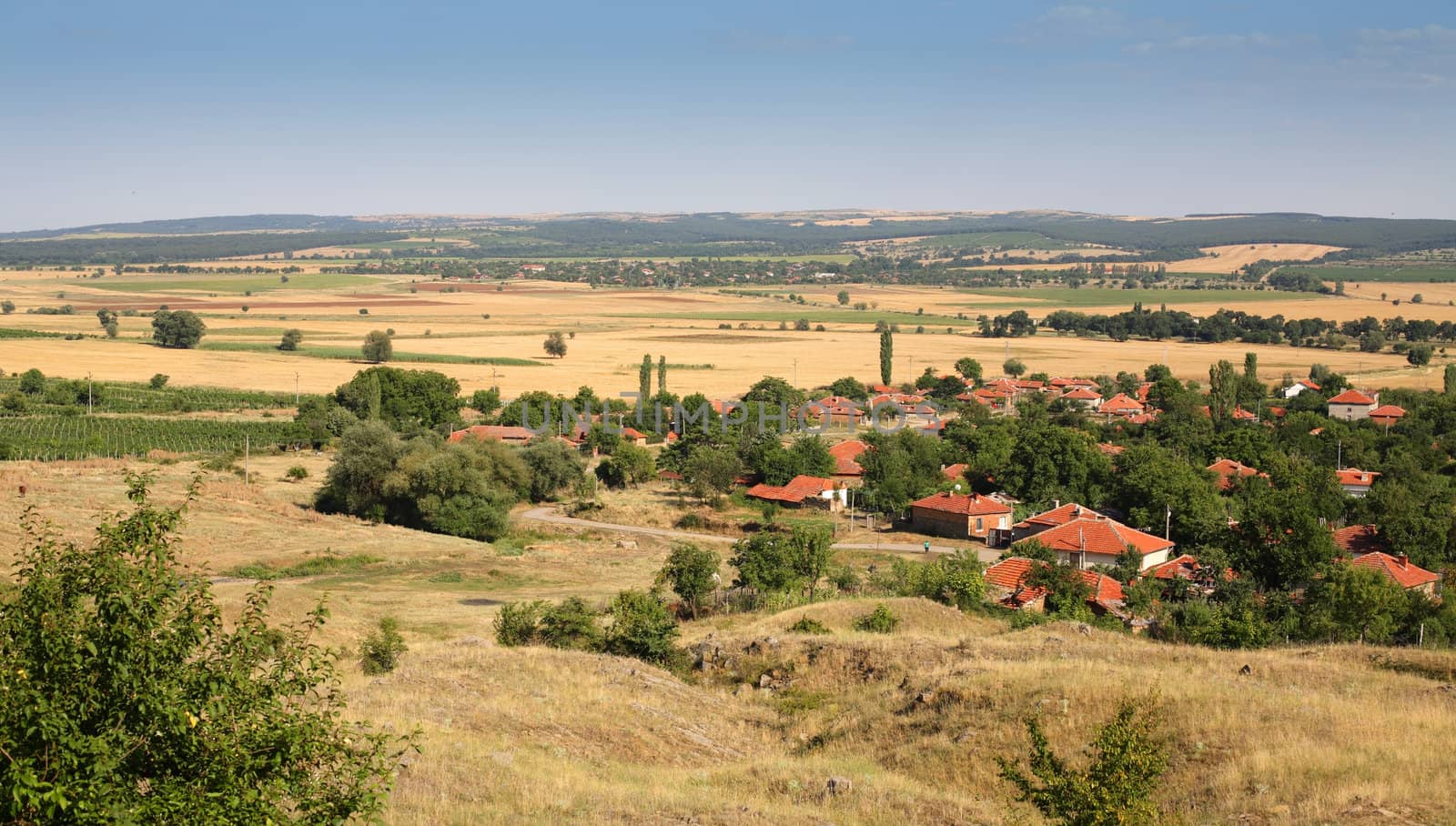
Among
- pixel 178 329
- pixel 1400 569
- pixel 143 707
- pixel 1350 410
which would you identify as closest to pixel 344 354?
pixel 178 329

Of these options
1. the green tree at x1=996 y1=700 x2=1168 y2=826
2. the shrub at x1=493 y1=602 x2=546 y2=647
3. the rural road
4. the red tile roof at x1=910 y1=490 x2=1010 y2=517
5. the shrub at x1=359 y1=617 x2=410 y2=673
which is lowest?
the rural road

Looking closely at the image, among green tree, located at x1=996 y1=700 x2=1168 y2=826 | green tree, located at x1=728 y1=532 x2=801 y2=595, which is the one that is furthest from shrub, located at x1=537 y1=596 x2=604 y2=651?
green tree, located at x1=996 y1=700 x2=1168 y2=826

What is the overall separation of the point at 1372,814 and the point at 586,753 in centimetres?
1060

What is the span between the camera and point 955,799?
615 inches

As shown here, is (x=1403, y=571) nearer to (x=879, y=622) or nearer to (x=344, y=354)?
(x=879, y=622)

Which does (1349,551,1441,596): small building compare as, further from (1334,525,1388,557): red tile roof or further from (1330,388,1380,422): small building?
(1330,388,1380,422): small building

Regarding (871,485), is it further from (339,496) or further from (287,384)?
(287,384)

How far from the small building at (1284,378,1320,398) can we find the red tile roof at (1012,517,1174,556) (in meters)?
51.5

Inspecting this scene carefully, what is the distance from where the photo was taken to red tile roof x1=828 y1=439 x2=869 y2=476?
59688 millimetres

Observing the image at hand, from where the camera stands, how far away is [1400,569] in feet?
126

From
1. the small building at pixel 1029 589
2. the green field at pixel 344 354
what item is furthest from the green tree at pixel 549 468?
the green field at pixel 344 354

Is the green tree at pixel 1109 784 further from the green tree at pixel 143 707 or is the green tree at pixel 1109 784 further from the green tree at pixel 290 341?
the green tree at pixel 290 341

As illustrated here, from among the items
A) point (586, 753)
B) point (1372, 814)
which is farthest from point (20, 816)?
point (1372, 814)

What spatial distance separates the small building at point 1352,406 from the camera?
77875 millimetres
